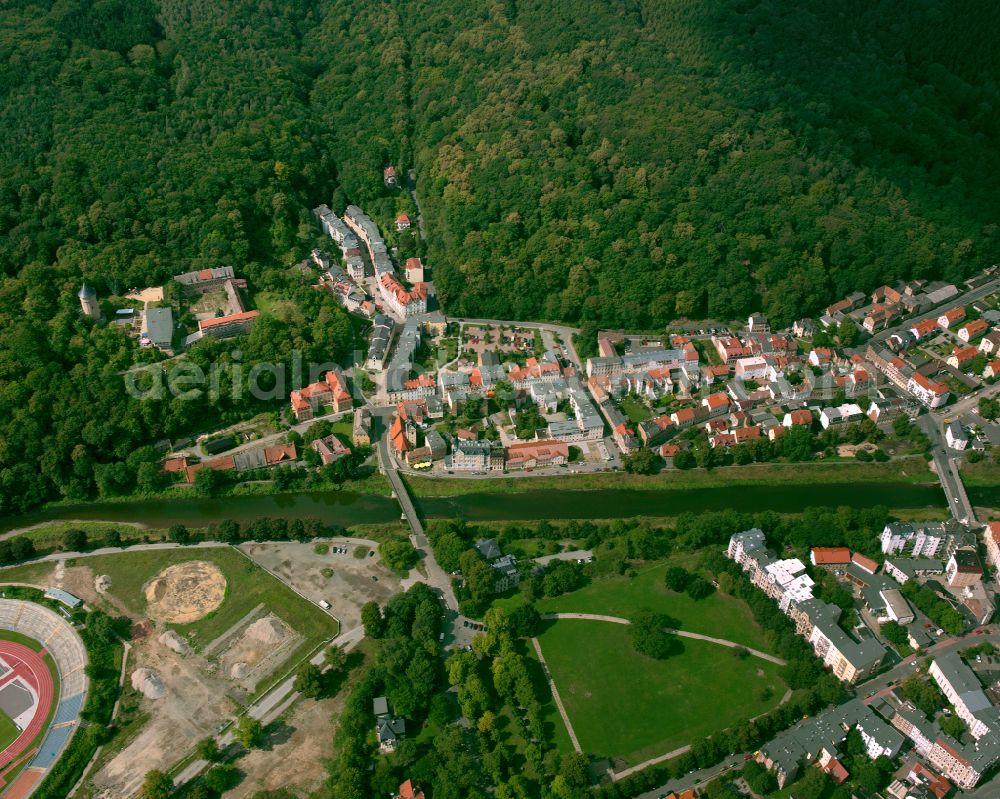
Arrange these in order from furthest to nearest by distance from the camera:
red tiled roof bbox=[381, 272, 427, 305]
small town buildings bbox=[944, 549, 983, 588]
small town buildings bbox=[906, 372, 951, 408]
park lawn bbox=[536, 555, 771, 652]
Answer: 1. red tiled roof bbox=[381, 272, 427, 305]
2. small town buildings bbox=[906, 372, 951, 408]
3. small town buildings bbox=[944, 549, 983, 588]
4. park lawn bbox=[536, 555, 771, 652]

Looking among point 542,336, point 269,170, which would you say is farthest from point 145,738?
point 269,170

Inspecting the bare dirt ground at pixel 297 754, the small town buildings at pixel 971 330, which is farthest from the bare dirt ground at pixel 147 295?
the small town buildings at pixel 971 330

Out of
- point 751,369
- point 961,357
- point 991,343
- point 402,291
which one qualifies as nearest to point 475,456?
point 402,291

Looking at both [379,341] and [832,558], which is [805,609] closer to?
[832,558]

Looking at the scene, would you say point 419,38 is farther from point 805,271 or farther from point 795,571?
point 795,571

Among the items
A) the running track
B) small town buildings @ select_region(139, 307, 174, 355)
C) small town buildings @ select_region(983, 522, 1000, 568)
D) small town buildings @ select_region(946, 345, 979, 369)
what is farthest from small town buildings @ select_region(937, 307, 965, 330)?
the running track

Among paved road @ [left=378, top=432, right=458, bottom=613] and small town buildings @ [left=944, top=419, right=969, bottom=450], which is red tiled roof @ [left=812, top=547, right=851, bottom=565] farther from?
paved road @ [left=378, top=432, right=458, bottom=613]
